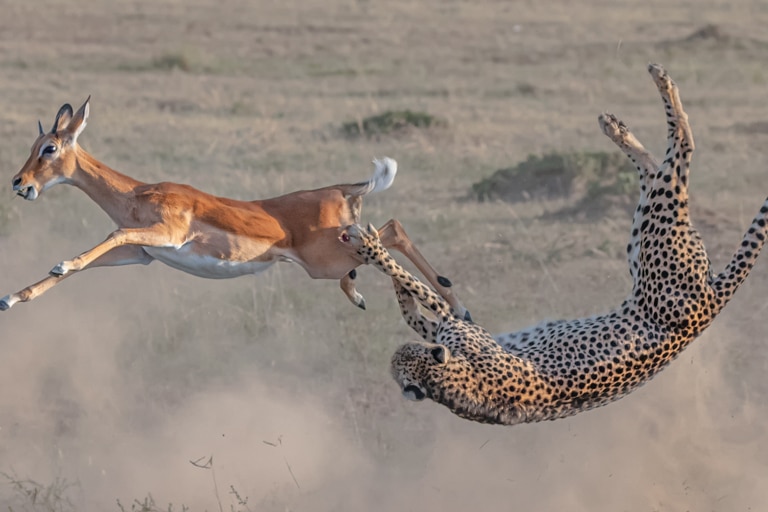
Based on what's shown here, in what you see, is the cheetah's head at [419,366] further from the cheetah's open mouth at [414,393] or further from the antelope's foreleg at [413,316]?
the antelope's foreleg at [413,316]

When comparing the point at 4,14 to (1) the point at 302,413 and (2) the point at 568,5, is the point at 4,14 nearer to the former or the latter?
(2) the point at 568,5

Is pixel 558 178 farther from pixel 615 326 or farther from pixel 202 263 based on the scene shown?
pixel 202 263

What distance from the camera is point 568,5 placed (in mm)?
27047

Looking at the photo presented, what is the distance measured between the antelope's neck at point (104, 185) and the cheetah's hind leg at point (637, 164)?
232 cm

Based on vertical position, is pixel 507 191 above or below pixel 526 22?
above

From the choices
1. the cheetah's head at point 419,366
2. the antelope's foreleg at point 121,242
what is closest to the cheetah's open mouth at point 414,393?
the cheetah's head at point 419,366

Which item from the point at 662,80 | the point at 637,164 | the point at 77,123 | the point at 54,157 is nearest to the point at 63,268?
the point at 54,157

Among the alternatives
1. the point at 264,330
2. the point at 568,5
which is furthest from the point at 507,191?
the point at 568,5

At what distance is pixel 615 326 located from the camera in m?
6.91

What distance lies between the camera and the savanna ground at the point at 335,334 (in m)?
8.16

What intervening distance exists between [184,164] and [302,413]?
562 cm

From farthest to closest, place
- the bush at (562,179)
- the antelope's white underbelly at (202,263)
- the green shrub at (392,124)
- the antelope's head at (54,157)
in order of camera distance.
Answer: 1. the green shrub at (392,124)
2. the bush at (562,179)
3. the antelope's white underbelly at (202,263)
4. the antelope's head at (54,157)

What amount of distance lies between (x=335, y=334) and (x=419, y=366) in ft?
10.9

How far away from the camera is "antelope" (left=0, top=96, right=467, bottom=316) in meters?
6.61
